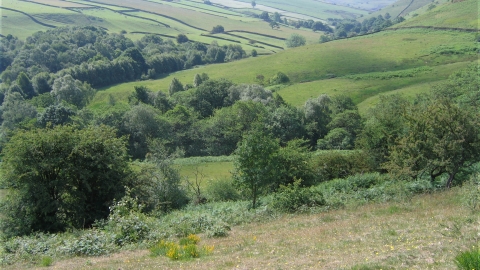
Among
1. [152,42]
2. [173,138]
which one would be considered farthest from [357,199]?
[152,42]


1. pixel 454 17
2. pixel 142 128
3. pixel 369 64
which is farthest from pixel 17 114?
pixel 454 17

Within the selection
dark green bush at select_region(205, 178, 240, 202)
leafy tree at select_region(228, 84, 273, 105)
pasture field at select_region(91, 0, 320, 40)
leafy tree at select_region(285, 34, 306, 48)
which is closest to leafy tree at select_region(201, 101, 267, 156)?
leafy tree at select_region(228, 84, 273, 105)

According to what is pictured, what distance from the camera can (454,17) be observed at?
112m

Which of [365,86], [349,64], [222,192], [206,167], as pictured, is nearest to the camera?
[222,192]

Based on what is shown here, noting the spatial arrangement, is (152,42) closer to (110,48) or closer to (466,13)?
(110,48)

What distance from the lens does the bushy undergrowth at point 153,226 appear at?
18513 millimetres

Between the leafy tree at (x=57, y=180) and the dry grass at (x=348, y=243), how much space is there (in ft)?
43.3

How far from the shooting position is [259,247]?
1602 centimetres

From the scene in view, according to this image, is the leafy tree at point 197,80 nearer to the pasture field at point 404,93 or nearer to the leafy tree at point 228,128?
the leafy tree at point 228,128

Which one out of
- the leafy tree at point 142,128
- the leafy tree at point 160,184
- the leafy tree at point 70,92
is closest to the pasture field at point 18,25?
the leafy tree at point 70,92

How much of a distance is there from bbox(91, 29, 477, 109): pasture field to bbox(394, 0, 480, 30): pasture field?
5.30 meters

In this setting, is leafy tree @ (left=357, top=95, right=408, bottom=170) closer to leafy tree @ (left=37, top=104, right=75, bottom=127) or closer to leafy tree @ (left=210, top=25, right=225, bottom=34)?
leafy tree @ (left=37, top=104, right=75, bottom=127)

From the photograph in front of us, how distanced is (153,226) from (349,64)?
87.3 m

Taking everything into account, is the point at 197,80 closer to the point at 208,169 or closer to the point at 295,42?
the point at 208,169
